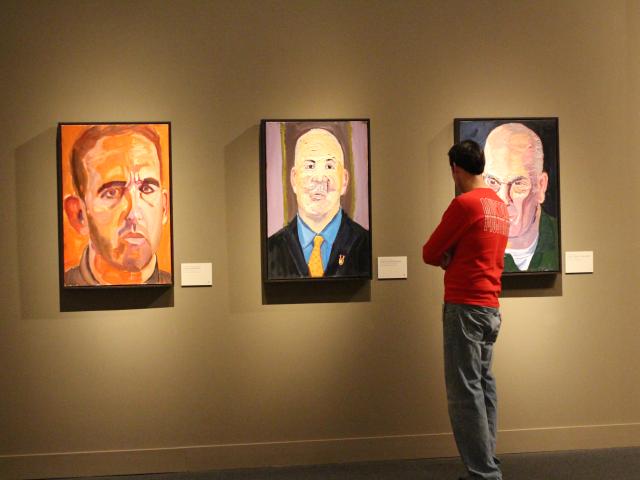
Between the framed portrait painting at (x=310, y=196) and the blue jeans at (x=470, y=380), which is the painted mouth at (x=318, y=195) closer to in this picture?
the framed portrait painting at (x=310, y=196)

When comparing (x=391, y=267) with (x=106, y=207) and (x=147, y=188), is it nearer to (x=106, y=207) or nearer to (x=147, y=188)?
(x=147, y=188)

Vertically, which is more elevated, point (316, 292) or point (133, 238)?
point (133, 238)

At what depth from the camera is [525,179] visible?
372 centimetres

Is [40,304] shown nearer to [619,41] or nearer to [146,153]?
[146,153]

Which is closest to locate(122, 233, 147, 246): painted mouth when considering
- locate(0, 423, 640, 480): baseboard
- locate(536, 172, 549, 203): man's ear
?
locate(0, 423, 640, 480): baseboard

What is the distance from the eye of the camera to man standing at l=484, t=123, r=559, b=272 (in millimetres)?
3707

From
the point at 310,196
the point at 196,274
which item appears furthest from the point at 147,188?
the point at 310,196

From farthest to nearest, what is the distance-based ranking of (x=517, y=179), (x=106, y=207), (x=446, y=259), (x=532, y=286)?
1. (x=532, y=286)
2. (x=517, y=179)
3. (x=106, y=207)
4. (x=446, y=259)

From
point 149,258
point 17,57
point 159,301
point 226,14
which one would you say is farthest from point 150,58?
point 159,301

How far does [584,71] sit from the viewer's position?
3.84m

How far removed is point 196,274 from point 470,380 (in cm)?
160

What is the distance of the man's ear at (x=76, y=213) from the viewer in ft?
11.5

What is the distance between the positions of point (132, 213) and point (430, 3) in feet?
6.89

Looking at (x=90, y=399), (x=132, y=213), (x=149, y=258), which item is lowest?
(x=90, y=399)
